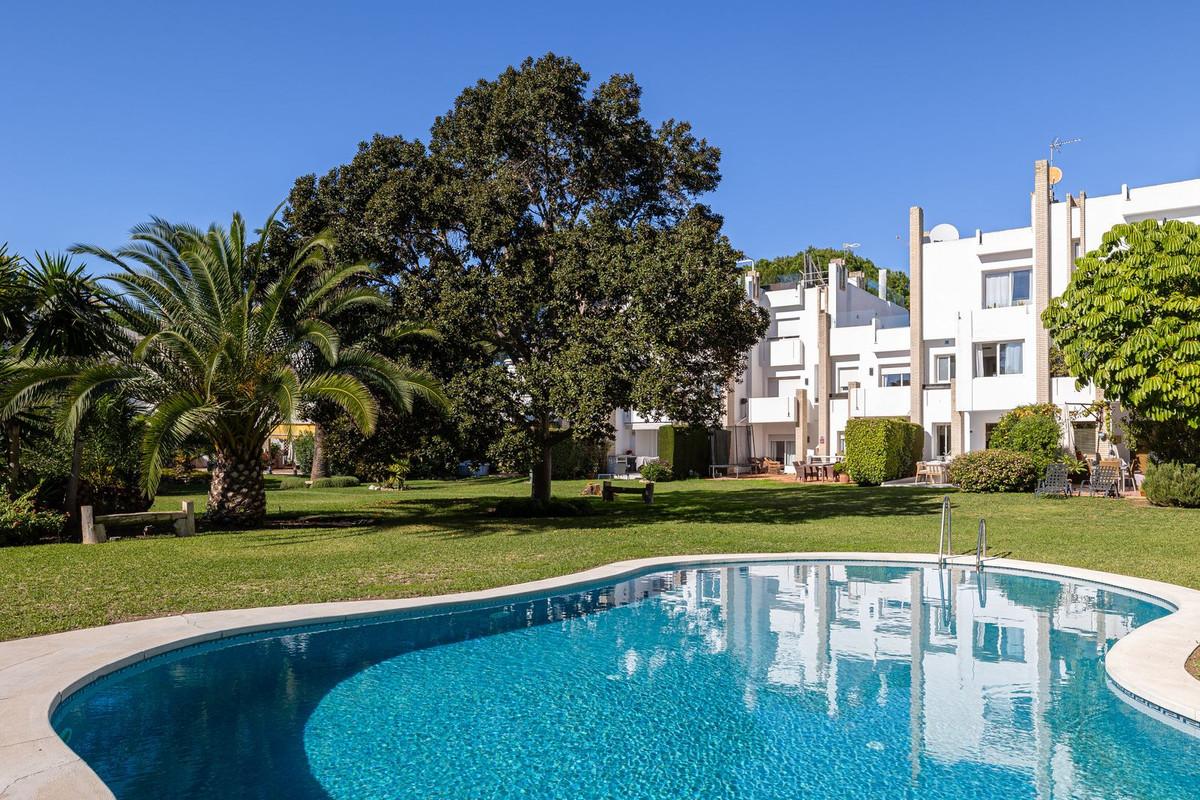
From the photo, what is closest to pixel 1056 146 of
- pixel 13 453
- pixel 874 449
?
pixel 874 449

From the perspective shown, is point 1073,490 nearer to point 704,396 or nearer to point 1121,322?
point 1121,322

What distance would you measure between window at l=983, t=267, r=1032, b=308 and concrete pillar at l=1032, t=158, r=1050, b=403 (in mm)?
1214

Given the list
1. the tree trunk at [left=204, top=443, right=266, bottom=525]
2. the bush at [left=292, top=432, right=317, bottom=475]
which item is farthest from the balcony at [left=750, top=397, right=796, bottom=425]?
the tree trunk at [left=204, top=443, right=266, bottom=525]

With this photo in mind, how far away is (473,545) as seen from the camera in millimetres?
16828

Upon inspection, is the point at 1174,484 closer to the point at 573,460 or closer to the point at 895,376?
the point at 895,376

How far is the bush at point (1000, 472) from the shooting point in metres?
28.9

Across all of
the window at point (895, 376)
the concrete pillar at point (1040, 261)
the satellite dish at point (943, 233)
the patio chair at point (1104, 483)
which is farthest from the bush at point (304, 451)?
the patio chair at point (1104, 483)

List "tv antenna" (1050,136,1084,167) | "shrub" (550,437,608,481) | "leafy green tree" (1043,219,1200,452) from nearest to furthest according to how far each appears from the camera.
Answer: "leafy green tree" (1043,219,1200,452), "tv antenna" (1050,136,1084,167), "shrub" (550,437,608,481)

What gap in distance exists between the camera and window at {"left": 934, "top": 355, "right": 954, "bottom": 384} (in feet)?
127

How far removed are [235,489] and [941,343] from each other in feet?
105

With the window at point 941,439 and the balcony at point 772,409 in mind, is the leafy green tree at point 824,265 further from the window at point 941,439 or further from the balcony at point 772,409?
the window at point 941,439

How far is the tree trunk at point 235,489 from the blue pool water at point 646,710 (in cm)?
1134

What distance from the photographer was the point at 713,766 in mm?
6598

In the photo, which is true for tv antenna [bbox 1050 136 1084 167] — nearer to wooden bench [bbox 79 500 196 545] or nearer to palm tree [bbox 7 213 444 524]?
palm tree [bbox 7 213 444 524]
